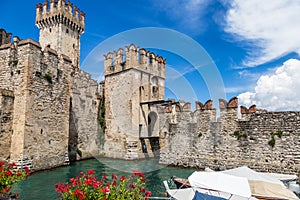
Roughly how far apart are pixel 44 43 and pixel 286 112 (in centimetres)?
3496

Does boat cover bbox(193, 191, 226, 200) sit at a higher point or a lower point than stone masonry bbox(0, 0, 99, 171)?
lower

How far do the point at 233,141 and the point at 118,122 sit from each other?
12292mm

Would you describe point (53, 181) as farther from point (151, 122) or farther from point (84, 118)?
point (151, 122)

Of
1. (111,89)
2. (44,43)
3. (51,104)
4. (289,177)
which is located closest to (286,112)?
(289,177)

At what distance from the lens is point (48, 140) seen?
1534 cm

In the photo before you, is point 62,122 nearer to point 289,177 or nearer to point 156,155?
point 156,155

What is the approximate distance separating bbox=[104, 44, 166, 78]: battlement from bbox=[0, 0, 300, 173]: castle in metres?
0.11

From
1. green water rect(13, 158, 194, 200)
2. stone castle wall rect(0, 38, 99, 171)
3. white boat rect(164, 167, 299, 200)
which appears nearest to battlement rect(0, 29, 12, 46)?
stone castle wall rect(0, 38, 99, 171)

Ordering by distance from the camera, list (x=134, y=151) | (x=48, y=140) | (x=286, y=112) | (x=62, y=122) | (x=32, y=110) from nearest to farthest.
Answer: (x=286, y=112), (x=32, y=110), (x=48, y=140), (x=62, y=122), (x=134, y=151)

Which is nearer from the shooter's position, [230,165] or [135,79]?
[230,165]

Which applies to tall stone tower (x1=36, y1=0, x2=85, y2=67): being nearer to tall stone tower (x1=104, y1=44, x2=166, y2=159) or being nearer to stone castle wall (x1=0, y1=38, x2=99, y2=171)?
tall stone tower (x1=104, y1=44, x2=166, y2=159)

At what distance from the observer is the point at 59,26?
34750 mm

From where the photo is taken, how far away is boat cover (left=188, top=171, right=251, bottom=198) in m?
6.61

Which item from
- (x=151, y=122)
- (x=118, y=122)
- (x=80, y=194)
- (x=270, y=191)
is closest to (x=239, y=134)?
(x=270, y=191)
